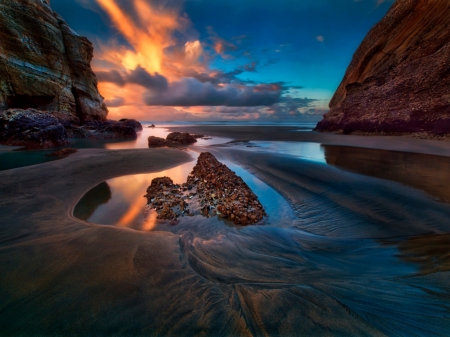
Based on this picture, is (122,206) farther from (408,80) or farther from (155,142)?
(408,80)

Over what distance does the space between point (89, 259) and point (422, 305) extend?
3306 millimetres

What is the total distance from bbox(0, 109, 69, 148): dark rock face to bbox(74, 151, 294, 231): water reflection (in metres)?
11.3

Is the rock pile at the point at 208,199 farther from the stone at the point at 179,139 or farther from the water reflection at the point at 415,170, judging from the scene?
the stone at the point at 179,139

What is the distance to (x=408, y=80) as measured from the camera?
15.2 m

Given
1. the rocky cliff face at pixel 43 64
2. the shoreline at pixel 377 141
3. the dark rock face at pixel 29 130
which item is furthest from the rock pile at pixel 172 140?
the rocky cliff face at pixel 43 64

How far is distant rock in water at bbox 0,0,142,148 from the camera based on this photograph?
1903cm

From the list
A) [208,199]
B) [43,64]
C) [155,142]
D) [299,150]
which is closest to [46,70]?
[43,64]

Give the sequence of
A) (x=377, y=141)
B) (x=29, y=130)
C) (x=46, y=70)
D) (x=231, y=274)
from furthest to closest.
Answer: (x=46, y=70)
(x=377, y=141)
(x=29, y=130)
(x=231, y=274)

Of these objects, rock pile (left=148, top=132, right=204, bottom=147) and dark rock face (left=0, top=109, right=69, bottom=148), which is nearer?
dark rock face (left=0, top=109, right=69, bottom=148)

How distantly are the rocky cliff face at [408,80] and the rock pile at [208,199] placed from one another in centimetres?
1582

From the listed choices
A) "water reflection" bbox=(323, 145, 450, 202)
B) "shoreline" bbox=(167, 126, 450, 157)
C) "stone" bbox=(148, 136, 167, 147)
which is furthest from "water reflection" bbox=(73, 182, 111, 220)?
"shoreline" bbox=(167, 126, 450, 157)

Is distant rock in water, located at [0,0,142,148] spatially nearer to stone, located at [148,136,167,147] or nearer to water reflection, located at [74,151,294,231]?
stone, located at [148,136,167,147]

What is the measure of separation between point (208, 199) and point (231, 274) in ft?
7.55

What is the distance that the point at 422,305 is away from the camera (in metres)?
1.65
